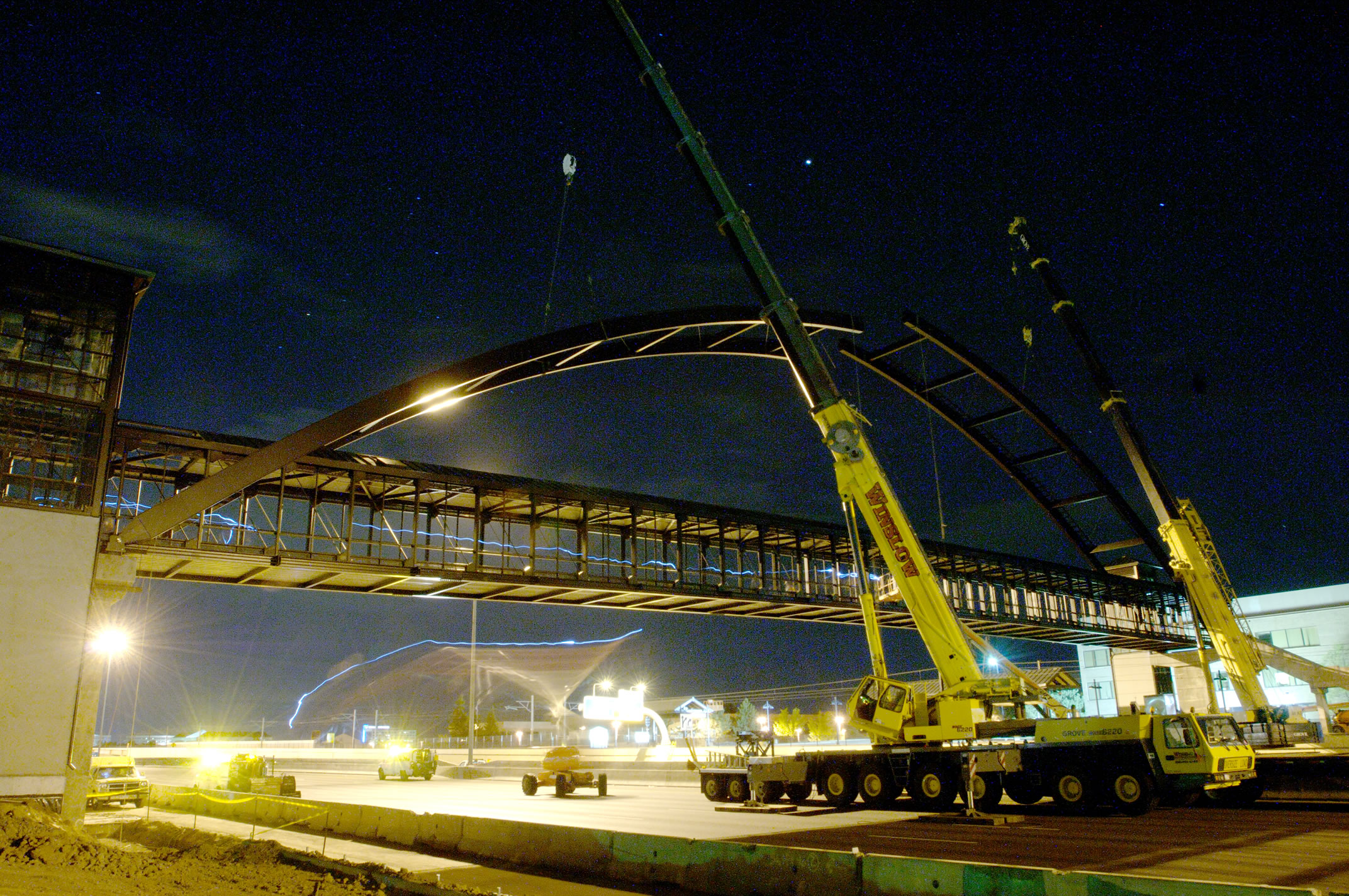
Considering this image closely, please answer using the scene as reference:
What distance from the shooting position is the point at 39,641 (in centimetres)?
2080

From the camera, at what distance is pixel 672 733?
4350 inches

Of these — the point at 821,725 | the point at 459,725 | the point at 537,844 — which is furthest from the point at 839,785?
the point at 459,725

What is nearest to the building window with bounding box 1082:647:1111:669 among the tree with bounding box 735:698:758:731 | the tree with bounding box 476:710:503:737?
the tree with bounding box 735:698:758:731

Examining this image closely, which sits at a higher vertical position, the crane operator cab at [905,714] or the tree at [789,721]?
the crane operator cab at [905,714]

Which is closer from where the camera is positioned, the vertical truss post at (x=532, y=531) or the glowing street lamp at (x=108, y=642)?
the glowing street lamp at (x=108, y=642)

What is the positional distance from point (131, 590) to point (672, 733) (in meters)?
93.7

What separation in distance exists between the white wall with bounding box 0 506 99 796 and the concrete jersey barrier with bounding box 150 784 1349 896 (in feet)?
20.6

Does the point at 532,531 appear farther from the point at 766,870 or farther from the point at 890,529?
the point at 766,870

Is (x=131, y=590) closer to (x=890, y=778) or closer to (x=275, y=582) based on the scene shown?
(x=275, y=582)

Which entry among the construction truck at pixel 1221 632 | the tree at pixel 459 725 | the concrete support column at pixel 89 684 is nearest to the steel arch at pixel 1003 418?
the construction truck at pixel 1221 632

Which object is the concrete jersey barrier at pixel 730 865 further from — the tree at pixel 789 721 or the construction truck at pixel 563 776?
the tree at pixel 789 721

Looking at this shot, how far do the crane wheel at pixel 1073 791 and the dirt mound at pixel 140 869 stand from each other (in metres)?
15.4

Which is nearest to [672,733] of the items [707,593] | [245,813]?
[707,593]

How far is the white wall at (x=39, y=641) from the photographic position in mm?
20266
